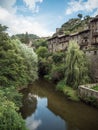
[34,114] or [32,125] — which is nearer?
[32,125]

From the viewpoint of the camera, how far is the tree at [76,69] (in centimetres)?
2519

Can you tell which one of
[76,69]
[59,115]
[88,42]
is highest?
[88,42]

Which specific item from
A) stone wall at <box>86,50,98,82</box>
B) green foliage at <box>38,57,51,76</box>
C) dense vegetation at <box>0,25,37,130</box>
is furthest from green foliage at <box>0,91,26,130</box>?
green foliage at <box>38,57,51,76</box>

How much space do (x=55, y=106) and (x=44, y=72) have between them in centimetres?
2612

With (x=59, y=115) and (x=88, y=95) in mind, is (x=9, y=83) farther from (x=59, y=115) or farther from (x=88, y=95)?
(x=88, y=95)

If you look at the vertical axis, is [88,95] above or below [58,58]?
below

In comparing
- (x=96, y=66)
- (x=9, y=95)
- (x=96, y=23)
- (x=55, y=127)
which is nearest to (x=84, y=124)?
(x=55, y=127)

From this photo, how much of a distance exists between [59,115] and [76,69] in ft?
29.6

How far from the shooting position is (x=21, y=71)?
22.8 metres

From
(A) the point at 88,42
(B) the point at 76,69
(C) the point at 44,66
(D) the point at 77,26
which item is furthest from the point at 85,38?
(D) the point at 77,26

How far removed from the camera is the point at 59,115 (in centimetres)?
1811

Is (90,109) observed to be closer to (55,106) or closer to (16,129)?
(55,106)

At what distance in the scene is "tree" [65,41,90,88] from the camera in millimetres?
25188

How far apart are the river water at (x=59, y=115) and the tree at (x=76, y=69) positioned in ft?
12.1
